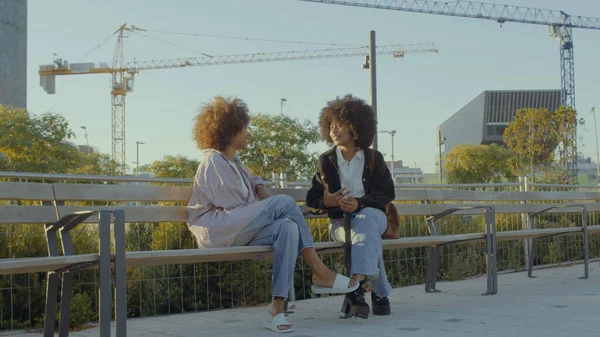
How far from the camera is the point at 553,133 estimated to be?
32344 millimetres

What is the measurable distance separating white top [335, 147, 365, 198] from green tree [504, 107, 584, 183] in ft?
79.4

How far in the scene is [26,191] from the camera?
454 cm

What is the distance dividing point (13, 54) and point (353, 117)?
4973 centimetres

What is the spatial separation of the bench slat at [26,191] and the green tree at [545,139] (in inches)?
1030

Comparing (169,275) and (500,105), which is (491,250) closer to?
(169,275)

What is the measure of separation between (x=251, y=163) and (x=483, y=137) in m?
71.2

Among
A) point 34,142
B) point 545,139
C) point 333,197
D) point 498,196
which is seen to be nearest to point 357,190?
point 333,197

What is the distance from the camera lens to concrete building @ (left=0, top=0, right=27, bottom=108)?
5056 cm

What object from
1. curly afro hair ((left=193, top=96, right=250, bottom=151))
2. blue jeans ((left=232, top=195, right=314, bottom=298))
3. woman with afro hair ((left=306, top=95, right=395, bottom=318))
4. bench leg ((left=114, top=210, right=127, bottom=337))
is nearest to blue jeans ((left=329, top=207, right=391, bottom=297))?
woman with afro hair ((left=306, top=95, right=395, bottom=318))

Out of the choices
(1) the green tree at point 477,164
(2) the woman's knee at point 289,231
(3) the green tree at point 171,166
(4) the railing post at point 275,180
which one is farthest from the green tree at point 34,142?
(1) the green tree at point 477,164

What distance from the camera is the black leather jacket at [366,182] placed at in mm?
5773

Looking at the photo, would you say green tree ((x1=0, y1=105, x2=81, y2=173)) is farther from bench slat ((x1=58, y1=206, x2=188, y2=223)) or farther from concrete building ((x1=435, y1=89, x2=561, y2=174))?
concrete building ((x1=435, y1=89, x2=561, y2=174))

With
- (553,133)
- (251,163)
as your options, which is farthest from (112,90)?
(553,133)

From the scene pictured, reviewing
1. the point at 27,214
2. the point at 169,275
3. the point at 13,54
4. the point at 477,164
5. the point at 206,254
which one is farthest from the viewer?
the point at 477,164
